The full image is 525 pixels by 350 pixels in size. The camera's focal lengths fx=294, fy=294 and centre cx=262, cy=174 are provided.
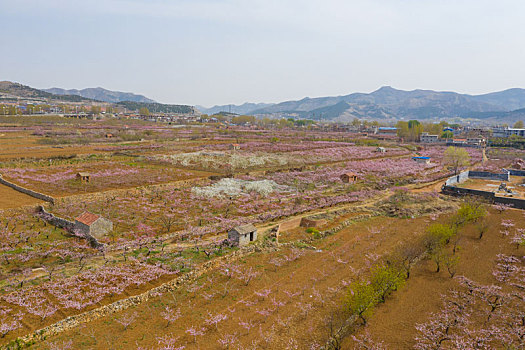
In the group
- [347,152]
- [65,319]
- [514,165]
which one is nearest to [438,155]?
[514,165]

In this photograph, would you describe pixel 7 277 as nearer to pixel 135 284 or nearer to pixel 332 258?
pixel 135 284

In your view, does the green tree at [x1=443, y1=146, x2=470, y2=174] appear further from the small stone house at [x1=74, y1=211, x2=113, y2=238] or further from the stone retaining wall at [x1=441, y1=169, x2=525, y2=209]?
the small stone house at [x1=74, y1=211, x2=113, y2=238]

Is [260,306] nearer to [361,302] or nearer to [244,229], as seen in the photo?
[361,302]

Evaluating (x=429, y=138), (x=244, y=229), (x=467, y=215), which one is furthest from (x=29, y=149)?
(x=429, y=138)

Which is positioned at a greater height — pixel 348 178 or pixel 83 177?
pixel 83 177

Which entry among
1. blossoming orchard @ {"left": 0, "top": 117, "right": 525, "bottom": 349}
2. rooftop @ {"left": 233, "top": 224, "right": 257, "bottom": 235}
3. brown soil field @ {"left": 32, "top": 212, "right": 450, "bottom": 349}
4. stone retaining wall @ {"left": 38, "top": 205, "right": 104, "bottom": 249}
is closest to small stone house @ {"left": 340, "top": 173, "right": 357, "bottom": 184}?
blossoming orchard @ {"left": 0, "top": 117, "right": 525, "bottom": 349}
